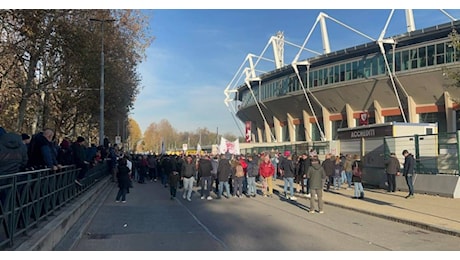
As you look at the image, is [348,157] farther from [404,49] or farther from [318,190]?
[404,49]

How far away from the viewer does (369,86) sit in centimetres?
5462

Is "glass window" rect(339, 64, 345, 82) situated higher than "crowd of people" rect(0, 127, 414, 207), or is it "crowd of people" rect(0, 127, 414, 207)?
"glass window" rect(339, 64, 345, 82)

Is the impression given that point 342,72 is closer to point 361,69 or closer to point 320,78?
point 361,69

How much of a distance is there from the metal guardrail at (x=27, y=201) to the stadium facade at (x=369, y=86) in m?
33.9

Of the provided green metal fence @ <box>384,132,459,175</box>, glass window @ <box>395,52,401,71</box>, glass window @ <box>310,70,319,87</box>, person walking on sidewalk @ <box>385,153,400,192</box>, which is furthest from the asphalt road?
glass window @ <box>310,70,319,87</box>

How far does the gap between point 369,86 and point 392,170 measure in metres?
38.0

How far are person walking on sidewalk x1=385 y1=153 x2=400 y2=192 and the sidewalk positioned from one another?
14.2 inches

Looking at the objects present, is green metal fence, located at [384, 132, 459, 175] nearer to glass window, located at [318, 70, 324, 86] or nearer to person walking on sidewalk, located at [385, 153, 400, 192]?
person walking on sidewalk, located at [385, 153, 400, 192]

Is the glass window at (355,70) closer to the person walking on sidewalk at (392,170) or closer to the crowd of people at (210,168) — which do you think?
the crowd of people at (210,168)

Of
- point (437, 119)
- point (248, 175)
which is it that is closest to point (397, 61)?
point (437, 119)

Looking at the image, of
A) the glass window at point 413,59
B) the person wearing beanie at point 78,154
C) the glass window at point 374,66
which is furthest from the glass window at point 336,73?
the person wearing beanie at point 78,154

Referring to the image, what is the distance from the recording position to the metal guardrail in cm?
629

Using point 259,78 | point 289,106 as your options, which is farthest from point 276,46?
point 289,106

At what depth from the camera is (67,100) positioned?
1497 inches
